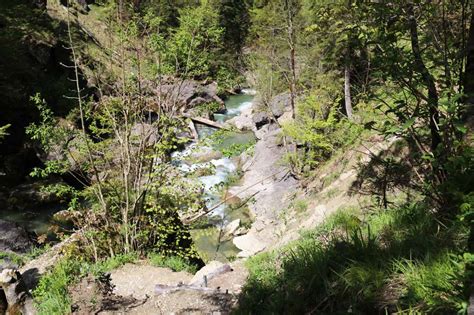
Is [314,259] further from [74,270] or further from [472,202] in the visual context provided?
[74,270]

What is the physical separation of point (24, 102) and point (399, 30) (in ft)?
61.0

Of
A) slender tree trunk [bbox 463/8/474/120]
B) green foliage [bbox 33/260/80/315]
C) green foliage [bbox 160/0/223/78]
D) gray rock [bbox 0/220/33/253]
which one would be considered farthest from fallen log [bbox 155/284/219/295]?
gray rock [bbox 0/220/33/253]

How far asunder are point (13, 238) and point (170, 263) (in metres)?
5.69

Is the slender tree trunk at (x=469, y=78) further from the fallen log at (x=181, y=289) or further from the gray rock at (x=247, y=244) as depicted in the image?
the gray rock at (x=247, y=244)

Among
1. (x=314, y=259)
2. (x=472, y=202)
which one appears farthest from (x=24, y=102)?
(x=472, y=202)

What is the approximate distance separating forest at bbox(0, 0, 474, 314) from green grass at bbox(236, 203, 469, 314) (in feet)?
0.05

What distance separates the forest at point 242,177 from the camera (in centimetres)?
319

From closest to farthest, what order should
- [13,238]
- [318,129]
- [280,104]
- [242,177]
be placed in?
[13,238]
[318,129]
[242,177]
[280,104]

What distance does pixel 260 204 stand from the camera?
15.8 meters

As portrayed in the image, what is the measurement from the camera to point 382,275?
2.98 m

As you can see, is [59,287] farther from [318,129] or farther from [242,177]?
[242,177]

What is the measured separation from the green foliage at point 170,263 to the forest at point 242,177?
0.05 m

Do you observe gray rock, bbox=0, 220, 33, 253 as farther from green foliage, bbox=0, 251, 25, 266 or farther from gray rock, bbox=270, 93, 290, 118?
gray rock, bbox=270, 93, 290, 118

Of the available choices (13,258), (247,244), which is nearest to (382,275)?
(13,258)
